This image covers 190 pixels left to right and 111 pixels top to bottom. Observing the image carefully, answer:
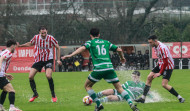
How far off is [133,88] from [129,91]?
0.57 feet

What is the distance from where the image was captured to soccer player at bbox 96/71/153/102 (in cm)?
1262

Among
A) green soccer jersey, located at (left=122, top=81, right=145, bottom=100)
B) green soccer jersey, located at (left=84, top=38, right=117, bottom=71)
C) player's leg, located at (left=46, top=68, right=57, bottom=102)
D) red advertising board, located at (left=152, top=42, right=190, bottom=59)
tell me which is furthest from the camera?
red advertising board, located at (left=152, top=42, right=190, bottom=59)

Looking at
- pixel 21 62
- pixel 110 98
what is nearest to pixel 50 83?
pixel 110 98

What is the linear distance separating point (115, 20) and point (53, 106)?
1054 inches

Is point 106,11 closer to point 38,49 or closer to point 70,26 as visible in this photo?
point 70,26

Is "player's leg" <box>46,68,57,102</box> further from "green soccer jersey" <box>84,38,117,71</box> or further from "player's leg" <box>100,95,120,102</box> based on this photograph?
"green soccer jersey" <box>84,38,117,71</box>

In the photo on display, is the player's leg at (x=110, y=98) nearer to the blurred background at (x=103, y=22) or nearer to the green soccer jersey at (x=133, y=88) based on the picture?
the green soccer jersey at (x=133, y=88)

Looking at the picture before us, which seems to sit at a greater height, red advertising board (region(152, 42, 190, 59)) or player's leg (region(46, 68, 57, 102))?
player's leg (region(46, 68, 57, 102))

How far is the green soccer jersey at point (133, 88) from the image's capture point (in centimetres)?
1280

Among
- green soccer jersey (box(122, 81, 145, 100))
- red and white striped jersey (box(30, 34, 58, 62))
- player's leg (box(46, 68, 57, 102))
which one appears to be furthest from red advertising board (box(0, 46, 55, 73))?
green soccer jersey (box(122, 81, 145, 100))

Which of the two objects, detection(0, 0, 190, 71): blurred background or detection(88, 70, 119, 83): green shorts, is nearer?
detection(88, 70, 119, 83): green shorts

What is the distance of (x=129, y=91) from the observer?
12.8 m

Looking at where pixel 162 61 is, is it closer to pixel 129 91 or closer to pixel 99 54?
pixel 129 91

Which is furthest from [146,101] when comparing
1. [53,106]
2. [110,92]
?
[53,106]
